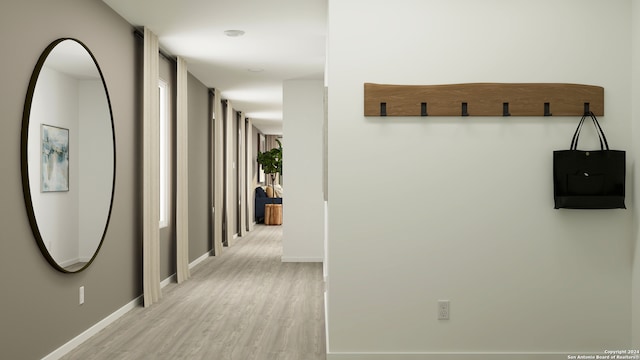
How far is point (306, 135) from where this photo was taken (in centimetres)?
752

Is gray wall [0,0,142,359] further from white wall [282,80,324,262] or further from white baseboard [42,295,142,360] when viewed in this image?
white wall [282,80,324,262]

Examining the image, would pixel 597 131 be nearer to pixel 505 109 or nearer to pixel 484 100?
pixel 505 109

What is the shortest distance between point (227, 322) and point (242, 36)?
268 cm

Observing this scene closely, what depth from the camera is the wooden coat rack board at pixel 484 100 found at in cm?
307

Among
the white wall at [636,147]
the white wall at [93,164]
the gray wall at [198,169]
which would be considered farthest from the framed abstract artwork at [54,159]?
the white wall at [636,147]

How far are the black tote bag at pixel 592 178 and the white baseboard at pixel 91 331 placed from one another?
322 cm

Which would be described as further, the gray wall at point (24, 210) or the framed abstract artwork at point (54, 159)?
the framed abstract artwork at point (54, 159)

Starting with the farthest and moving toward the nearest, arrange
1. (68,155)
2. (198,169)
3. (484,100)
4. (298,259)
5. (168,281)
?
(298,259)
(198,169)
(168,281)
(68,155)
(484,100)

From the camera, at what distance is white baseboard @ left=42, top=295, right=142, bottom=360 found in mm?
3425

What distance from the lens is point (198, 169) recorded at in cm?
721

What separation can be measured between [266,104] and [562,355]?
7466mm

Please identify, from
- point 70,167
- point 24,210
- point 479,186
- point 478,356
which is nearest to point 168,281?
point 70,167

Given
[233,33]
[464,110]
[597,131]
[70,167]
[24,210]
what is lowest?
[24,210]

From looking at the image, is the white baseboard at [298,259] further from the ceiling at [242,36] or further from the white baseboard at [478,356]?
the white baseboard at [478,356]
